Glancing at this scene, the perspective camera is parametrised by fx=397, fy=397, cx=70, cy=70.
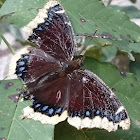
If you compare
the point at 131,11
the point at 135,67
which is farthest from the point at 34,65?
the point at 131,11

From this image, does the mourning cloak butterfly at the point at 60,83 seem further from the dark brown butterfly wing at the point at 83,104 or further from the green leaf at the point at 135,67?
the green leaf at the point at 135,67

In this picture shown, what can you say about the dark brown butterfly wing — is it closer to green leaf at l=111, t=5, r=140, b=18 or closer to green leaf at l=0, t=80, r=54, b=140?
green leaf at l=0, t=80, r=54, b=140

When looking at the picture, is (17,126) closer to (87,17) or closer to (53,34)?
(53,34)

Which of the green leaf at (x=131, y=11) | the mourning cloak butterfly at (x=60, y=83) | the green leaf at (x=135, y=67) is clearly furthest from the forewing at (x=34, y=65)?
the green leaf at (x=131, y=11)

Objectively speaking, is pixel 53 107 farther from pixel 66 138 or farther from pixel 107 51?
pixel 107 51

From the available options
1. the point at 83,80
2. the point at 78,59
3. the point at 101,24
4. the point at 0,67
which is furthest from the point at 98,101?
the point at 0,67
